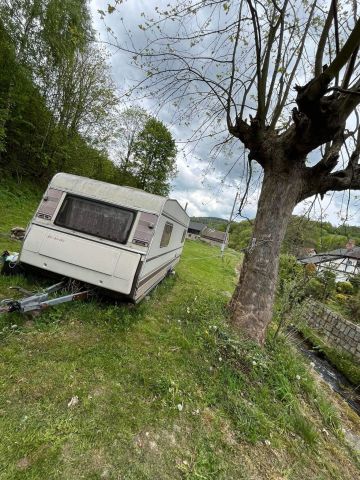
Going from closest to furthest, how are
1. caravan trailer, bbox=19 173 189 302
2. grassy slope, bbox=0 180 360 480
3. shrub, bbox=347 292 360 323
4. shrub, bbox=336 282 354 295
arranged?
grassy slope, bbox=0 180 360 480 → caravan trailer, bbox=19 173 189 302 → shrub, bbox=347 292 360 323 → shrub, bbox=336 282 354 295

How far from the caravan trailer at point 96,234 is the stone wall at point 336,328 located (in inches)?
262

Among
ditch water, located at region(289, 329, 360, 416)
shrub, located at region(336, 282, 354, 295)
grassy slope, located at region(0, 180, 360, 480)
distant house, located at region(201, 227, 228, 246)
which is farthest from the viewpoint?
distant house, located at region(201, 227, 228, 246)

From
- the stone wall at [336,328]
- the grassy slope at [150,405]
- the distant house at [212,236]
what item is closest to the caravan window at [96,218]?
the grassy slope at [150,405]

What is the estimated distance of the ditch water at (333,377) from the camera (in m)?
6.73

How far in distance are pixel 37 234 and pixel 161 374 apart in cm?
331

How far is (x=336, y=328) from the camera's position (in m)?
11.1

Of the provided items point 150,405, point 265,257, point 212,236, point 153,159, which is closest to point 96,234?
point 150,405

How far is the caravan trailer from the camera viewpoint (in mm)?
4573

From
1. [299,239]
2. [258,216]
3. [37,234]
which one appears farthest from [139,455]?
[299,239]

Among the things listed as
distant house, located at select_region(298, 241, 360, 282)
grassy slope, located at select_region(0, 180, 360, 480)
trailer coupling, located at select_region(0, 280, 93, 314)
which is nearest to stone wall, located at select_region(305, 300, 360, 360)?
distant house, located at select_region(298, 241, 360, 282)

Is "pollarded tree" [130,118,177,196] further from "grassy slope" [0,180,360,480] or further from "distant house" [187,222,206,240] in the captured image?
"distant house" [187,222,206,240]

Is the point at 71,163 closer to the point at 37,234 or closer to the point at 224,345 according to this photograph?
the point at 37,234

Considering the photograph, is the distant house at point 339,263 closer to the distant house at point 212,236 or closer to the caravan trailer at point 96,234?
the caravan trailer at point 96,234

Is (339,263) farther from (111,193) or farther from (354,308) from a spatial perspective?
(354,308)
